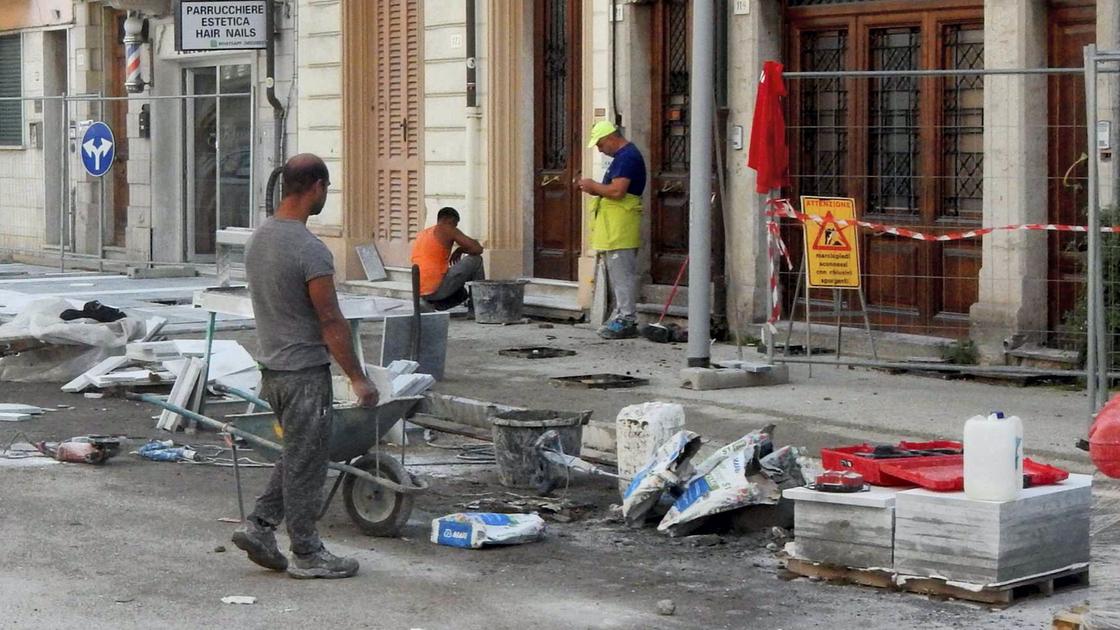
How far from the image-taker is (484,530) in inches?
311

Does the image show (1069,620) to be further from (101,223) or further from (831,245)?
(101,223)

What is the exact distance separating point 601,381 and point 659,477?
4.56 metres

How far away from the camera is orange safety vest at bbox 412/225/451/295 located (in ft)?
52.9

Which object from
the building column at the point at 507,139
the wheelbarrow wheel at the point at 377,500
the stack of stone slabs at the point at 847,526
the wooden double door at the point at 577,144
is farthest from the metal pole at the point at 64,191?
the stack of stone slabs at the point at 847,526

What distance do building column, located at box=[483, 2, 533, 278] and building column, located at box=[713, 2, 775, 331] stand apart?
3.38 meters

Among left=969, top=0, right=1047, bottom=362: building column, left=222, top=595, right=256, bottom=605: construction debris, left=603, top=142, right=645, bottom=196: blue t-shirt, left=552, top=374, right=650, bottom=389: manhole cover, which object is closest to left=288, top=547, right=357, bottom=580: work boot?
left=222, top=595, right=256, bottom=605: construction debris

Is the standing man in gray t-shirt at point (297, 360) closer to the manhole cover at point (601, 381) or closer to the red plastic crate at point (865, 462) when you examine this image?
the red plastic crate at point (865, 462)

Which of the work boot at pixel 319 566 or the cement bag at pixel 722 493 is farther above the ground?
the cement bag at pixel 722 493

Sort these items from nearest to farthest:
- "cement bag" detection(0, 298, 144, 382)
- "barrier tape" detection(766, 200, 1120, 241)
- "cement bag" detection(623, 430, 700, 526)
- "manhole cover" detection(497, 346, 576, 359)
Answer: "cement bag" detection(623, 430, 700, 526) → "barrier tape" detection(766, 200, 1120, 241) → "cement bag" detection(0, 298, 144, 382) → "manhole cover" detection(497, 346, 576, 359)

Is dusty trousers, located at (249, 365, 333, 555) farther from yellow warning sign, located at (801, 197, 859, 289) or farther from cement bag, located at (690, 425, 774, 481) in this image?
yellow warning sign, located at (801, 197, 859, 289)

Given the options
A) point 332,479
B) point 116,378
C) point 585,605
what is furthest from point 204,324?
point 585,605

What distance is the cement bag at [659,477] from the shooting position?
816 cm

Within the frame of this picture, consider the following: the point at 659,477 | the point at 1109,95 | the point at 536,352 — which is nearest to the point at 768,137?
the point at 1109,95

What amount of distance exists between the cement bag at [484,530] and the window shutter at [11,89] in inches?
832
